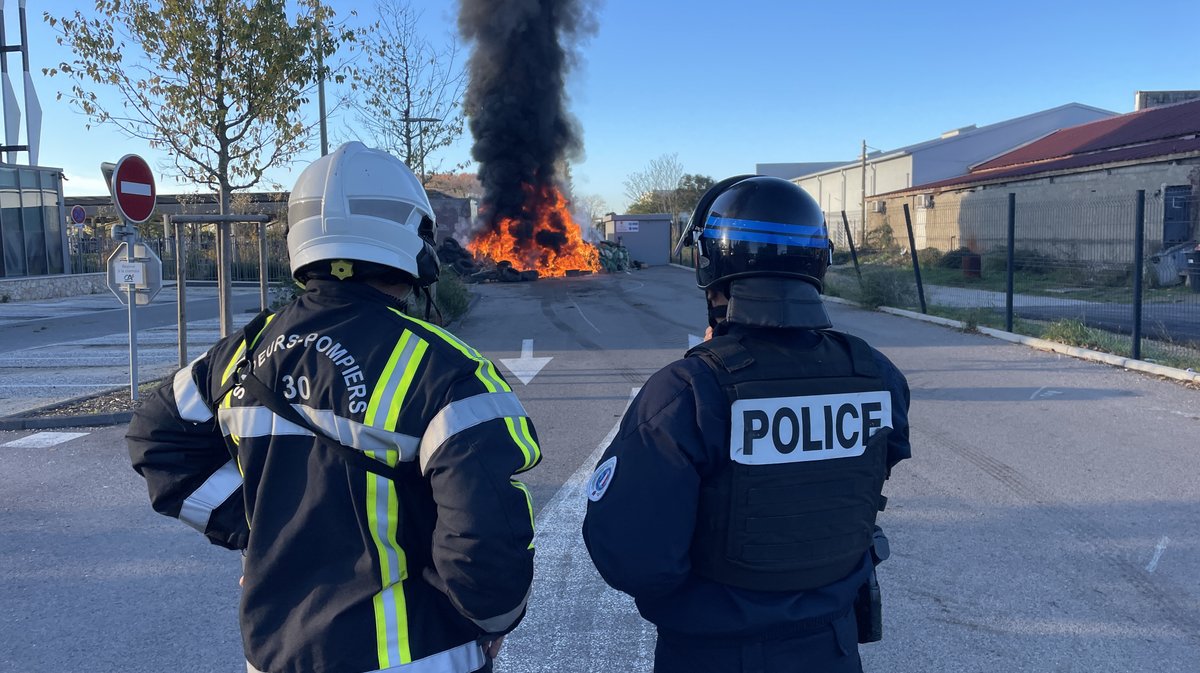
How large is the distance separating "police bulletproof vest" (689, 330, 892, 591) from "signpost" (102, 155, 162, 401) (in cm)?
801

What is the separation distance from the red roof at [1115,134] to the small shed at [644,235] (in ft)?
55.5

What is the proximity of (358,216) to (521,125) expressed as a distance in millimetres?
37266

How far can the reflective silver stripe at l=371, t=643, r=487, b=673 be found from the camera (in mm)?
1655

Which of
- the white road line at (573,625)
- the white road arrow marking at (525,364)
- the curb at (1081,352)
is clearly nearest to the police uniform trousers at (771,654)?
the white road line at (573,625)

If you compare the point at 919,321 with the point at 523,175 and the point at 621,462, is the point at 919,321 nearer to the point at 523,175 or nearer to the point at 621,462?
the point at 621,462

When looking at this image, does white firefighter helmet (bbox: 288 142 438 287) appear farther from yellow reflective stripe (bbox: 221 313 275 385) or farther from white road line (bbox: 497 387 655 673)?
white road line (bbox: 497 387 655 673)

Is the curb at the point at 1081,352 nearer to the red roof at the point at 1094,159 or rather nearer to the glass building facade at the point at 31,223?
the red roof at the point at 1094,159

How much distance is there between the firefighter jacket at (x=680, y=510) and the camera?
172 centimetres

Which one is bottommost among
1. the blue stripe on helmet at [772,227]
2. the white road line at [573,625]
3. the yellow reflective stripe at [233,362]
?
the white road line at [573,625]

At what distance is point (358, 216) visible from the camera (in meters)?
1.80

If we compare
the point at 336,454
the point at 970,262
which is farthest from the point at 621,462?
the point at 970,262

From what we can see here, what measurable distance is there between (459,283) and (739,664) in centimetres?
1546

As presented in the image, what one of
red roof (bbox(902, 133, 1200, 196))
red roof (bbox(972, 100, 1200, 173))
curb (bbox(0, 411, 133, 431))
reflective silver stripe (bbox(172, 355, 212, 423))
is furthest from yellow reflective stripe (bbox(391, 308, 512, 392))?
red roof (bbox(972, 100, 1200, 173))

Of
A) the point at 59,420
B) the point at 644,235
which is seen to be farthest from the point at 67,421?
the point at 644,235
